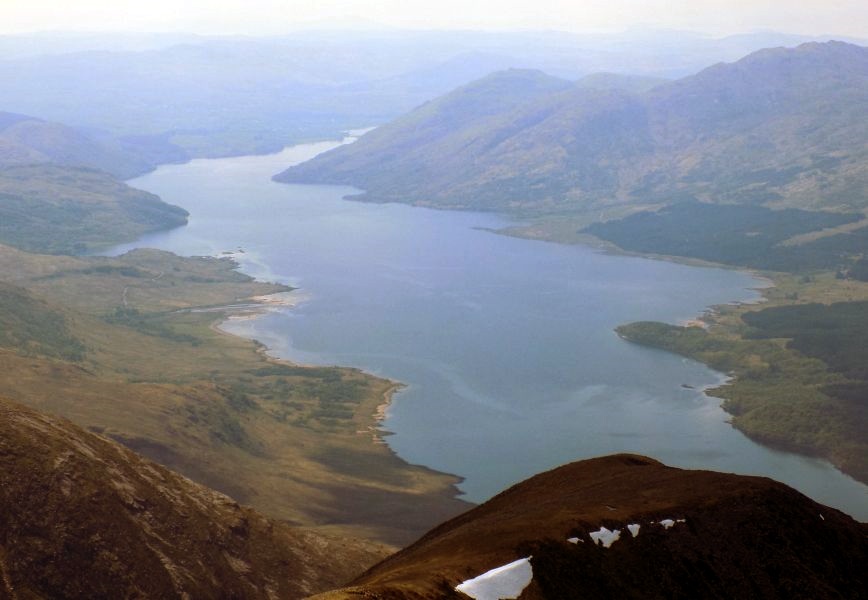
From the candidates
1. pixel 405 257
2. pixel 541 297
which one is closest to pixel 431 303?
pixel 541 297

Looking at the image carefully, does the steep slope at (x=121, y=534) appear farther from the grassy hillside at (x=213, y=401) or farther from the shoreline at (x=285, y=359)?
the shoreline at (x=285, y=359)

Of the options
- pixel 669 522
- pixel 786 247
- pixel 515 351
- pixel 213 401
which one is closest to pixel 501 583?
pixel 669 522

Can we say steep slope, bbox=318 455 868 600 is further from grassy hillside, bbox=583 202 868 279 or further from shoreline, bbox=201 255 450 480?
grassy hillside, bbox=583 202 868 279

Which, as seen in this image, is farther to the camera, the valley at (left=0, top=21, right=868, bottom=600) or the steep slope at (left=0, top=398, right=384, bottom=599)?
the steep slope at (left=0, top=398, right=384, bottom=599)

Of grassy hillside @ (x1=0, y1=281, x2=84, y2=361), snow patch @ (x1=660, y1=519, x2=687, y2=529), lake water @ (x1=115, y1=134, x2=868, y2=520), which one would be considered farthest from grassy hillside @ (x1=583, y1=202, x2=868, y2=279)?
snow patch @ (x1=660, y1=519, x2=687, y2=529)

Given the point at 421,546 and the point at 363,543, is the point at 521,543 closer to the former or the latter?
the point at 421,546

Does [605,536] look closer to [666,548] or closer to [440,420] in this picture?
[666,548]
